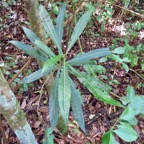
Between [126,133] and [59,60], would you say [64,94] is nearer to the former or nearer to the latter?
[59,60]

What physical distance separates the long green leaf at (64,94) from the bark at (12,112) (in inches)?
8.7

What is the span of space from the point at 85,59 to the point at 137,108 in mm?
298

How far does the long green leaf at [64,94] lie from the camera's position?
91cm

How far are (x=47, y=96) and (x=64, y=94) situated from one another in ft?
3.04

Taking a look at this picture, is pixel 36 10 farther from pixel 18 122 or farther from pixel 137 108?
pixel 137 108

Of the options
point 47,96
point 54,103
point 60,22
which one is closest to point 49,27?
point 60,22

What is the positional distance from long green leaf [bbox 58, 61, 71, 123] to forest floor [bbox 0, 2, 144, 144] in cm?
32

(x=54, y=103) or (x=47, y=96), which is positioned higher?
(x=54, y=103)

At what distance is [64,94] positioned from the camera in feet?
3.04

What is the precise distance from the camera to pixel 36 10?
1257mm

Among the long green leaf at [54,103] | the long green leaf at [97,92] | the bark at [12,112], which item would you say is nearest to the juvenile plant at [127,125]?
the long green leaf at [97,92]

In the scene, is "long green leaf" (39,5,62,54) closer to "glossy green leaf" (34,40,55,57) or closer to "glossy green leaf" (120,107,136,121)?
"glossy green leaf" (34,40,55,57)

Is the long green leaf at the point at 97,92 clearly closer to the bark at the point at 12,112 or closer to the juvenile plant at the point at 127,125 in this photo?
the juvenile plant at the point at 127,125

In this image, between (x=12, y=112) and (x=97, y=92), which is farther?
(x=12, y=112)
